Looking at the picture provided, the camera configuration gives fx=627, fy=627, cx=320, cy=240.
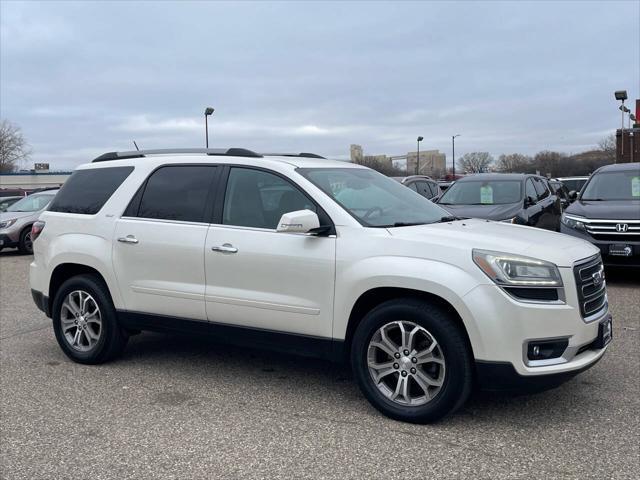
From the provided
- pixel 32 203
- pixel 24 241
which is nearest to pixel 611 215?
pixel 24 241

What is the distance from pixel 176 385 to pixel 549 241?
3008mm

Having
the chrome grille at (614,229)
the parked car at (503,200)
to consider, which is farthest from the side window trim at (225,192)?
the chrome grille at (614,229)

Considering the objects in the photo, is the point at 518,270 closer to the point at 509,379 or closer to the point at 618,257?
the point at 509,379

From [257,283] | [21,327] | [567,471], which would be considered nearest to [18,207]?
[21,327]

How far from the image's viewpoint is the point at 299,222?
4156 mm

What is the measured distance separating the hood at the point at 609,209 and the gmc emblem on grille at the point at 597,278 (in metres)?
4.90

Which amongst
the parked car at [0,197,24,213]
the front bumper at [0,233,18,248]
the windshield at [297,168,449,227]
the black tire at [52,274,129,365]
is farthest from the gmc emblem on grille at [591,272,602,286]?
the parked car at [0,197,24,213]

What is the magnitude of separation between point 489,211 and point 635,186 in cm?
224

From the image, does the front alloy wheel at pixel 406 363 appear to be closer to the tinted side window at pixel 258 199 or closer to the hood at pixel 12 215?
the tinted side window at pixel 258 199

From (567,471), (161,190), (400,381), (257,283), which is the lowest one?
(567,471)

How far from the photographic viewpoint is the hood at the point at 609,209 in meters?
8.69

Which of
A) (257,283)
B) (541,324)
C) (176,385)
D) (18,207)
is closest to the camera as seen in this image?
(541,324)

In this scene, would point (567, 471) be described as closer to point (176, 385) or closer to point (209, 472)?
point (209, 472)

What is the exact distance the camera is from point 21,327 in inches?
280
